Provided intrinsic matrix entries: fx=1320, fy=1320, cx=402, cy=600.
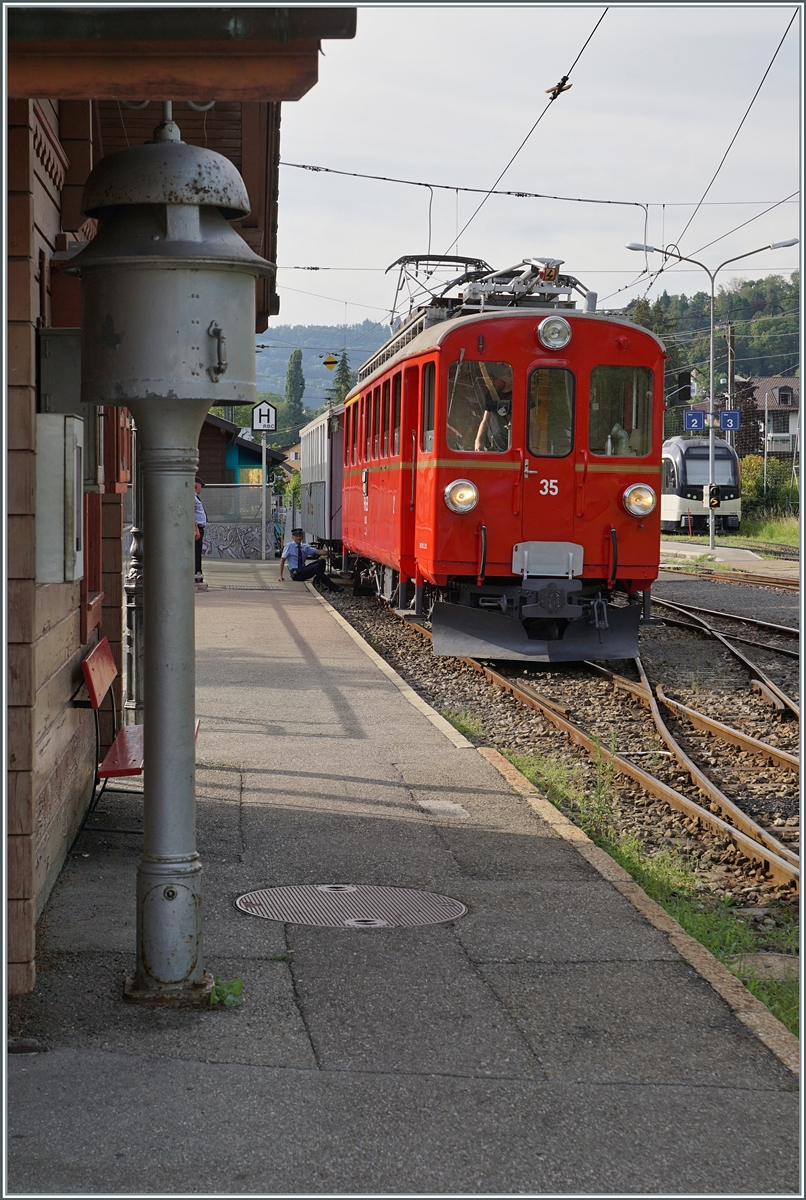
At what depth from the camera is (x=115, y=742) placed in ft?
22.1

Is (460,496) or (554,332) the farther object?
(554,332)

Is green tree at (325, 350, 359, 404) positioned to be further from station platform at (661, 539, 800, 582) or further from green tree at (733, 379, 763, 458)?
green tree at (733, 379, 763, 458)

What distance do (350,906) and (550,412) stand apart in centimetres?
776

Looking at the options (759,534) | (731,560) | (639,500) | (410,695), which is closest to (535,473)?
(639,500)

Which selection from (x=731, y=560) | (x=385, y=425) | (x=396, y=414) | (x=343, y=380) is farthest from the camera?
(x=343, y=380)

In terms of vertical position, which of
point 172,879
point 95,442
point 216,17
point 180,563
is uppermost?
point 216,17

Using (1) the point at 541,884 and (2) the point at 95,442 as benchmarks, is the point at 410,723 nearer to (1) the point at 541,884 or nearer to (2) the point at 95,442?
(1) the point at 541,884

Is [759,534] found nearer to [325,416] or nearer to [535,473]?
[325,416]

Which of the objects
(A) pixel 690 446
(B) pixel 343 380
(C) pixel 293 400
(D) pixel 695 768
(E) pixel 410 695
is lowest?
(D) pixel 695 768

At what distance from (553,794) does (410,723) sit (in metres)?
2.11

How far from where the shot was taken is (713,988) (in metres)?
4.71

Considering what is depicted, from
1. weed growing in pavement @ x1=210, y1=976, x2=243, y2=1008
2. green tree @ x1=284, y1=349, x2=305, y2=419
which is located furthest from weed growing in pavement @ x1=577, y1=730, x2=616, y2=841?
green tree @ x1=284, y1=349, x2=305, y2=419

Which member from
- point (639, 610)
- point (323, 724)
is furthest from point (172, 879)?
point (639, 610)

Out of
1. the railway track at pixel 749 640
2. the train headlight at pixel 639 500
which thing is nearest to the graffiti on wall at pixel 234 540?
the railway track at pixel 749 640
